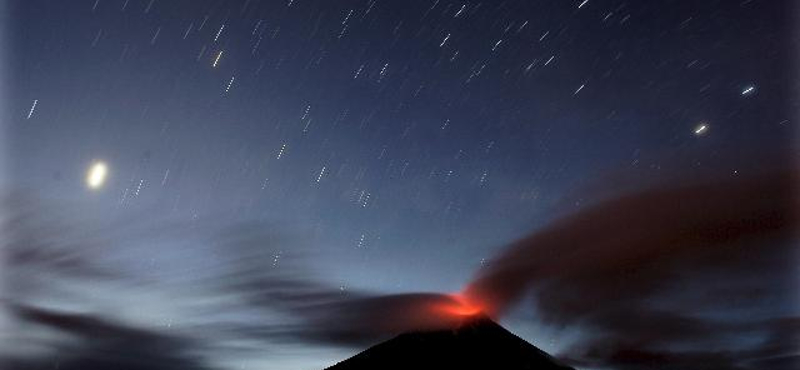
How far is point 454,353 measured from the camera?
113 ft

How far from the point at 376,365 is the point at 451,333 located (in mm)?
6665

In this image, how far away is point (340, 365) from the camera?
34844 millimetres

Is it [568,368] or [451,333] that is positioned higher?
[451,333]

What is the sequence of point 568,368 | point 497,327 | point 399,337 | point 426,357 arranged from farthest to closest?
point 497,327
point 399,337
point 426,357
point 568,368

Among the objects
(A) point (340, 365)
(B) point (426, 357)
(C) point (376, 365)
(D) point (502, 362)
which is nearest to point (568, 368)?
(D) point (502, 362)

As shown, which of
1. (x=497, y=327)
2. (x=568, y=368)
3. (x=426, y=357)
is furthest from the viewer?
(x=497, y=327)

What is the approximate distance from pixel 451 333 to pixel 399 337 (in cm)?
353

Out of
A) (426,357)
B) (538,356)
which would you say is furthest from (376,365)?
(538,356)

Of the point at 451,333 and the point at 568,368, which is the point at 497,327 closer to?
the point at 451,333

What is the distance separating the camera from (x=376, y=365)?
33.1m

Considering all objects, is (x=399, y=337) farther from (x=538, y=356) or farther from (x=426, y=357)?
(x=538, y=356)

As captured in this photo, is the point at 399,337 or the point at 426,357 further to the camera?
the point at 399,337

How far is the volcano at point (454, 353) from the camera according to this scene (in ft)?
108

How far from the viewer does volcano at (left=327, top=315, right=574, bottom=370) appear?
33.0 meters
